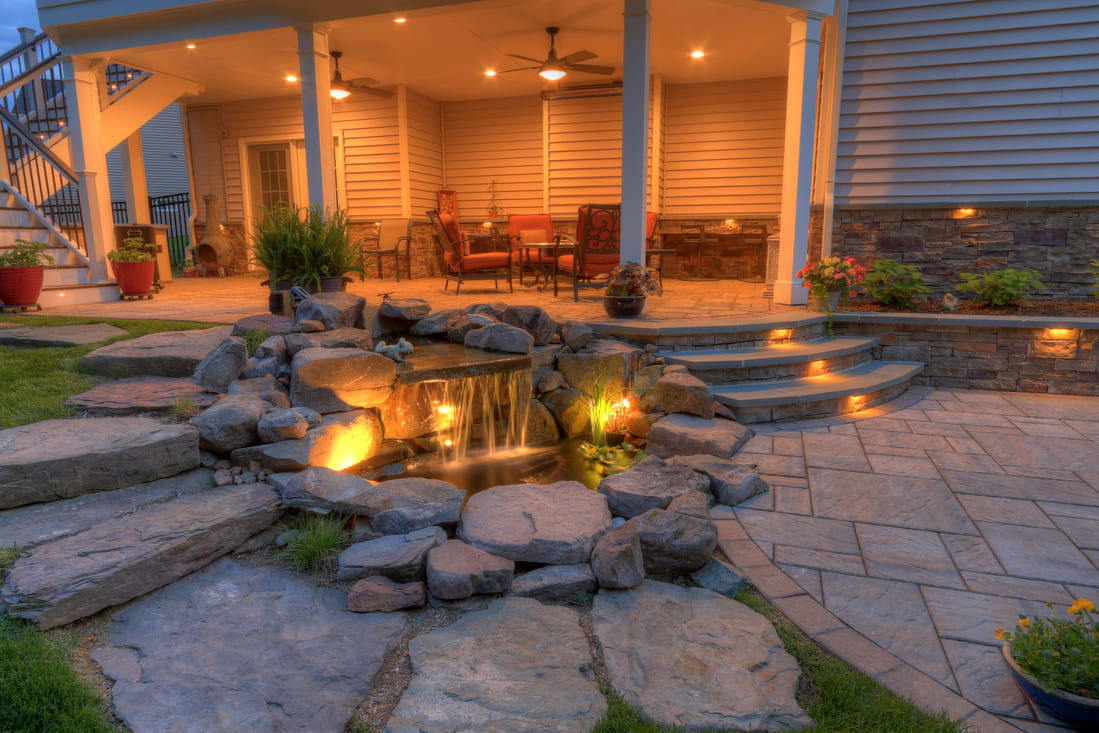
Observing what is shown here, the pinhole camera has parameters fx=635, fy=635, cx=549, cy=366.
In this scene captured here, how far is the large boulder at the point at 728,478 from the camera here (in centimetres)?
282

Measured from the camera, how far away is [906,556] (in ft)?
7.73

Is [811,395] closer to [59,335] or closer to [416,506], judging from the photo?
[416,506]

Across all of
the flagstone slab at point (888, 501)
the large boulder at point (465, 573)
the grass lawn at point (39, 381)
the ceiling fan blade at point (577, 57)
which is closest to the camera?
the large boulder at point (465, 573)

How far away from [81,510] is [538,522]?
163 cm

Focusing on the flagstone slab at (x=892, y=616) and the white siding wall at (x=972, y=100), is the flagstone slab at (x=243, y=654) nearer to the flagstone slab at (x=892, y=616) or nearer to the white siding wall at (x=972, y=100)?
the flagstone slab at (x=892, y=616)

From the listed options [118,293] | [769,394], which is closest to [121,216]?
[118,293]

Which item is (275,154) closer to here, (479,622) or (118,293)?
(118,293)

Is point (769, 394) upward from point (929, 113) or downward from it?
downward

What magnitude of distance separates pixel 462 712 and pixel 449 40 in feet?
23.2

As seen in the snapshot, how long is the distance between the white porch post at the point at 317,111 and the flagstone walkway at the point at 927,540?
4.59m

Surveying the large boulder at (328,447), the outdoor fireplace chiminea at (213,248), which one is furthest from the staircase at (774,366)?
the outdoor fireplace chiminea at (213,248)

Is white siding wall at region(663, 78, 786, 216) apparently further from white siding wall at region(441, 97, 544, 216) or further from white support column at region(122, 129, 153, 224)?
white support column at region(122, 129, 153, 224)

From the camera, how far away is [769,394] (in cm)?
404

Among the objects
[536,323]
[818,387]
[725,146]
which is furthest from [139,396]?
[725,146]
